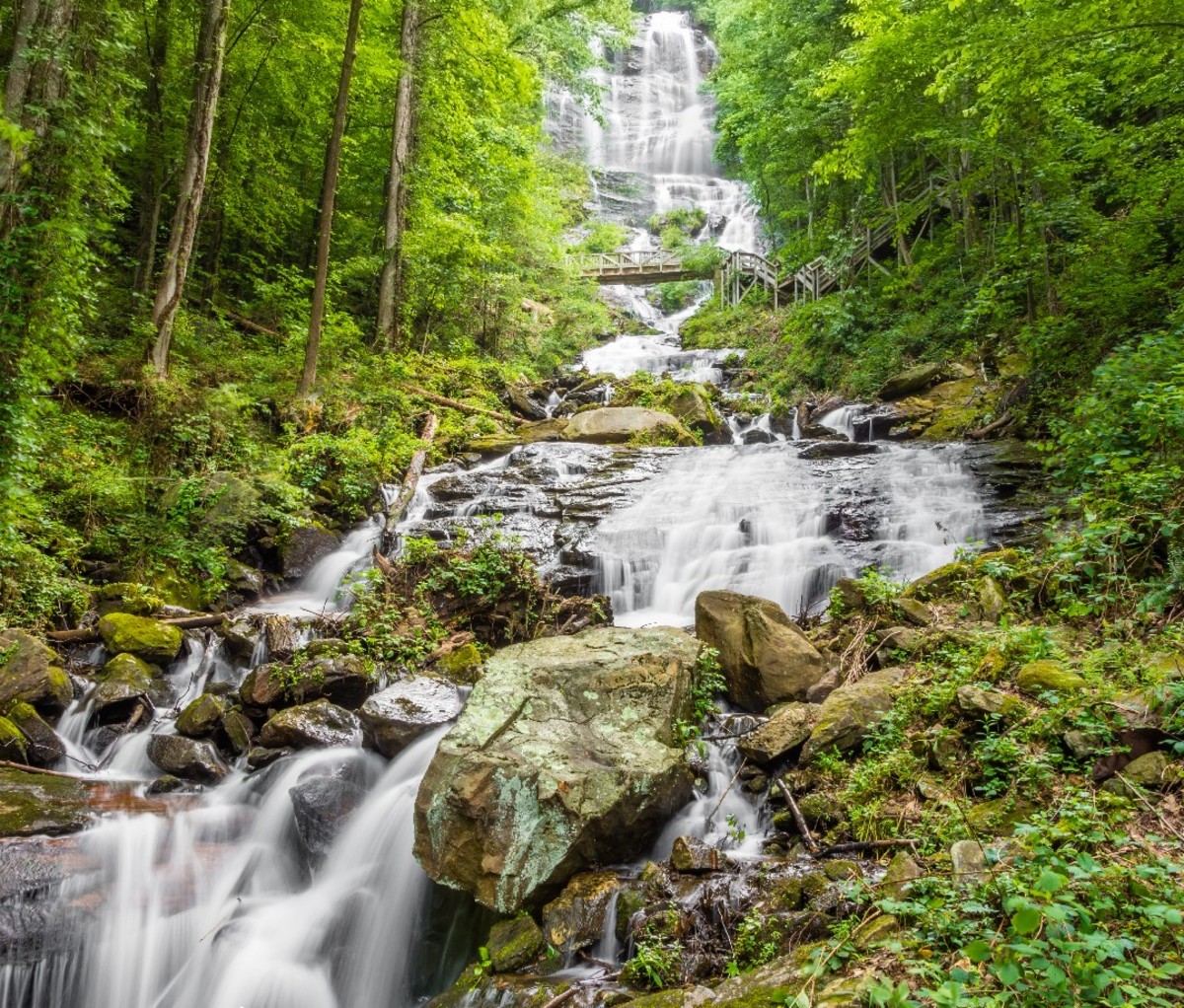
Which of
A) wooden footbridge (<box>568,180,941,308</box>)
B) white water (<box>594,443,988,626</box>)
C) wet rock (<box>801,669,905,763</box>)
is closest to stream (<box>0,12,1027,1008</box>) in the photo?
white water (<box>594,443,988,626</box>)

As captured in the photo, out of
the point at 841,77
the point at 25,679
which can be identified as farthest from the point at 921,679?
the point at 841,77

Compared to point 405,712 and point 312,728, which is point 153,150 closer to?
point 312,728

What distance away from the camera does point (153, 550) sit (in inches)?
307

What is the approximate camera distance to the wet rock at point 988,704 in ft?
12.6

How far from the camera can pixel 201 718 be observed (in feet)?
A: 19.5

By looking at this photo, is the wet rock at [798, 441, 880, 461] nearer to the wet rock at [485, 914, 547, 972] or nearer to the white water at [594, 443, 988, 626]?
the white water at [594, 443, 988, 626]

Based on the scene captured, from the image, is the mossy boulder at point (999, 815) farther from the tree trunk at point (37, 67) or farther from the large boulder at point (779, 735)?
the tree trunk at point (37, 67)

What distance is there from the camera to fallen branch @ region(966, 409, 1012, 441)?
10.7m

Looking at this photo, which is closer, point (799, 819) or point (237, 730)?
point (799, 819)

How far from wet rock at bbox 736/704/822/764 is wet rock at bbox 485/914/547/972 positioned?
181 centimetres

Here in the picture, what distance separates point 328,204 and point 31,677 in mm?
8081

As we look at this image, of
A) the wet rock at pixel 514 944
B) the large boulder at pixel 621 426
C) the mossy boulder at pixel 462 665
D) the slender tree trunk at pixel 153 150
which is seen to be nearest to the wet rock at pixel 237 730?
the mossy boulder at pixel 462 665

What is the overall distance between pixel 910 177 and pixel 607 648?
19.5 metres

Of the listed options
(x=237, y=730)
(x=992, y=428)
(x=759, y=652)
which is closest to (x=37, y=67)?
(x=237, y=730)
